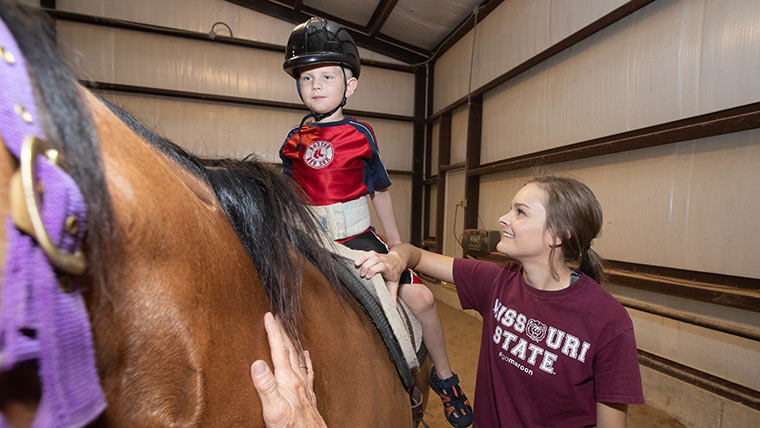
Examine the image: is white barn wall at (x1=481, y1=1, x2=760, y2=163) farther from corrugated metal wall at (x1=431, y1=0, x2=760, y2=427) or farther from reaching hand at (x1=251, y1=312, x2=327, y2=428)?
reaching hand at (x1=251, y1=312, x2=327, y2=428)

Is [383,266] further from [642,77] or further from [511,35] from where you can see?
[511,35]

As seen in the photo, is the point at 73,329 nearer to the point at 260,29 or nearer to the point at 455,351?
the point at 455,351

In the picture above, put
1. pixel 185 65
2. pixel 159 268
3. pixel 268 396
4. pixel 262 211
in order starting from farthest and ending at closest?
pixel 185 65, pixel 262 211, pixel 268 396, pixel 159 268

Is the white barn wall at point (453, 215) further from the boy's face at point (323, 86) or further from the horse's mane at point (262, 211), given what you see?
the horse's mane at point (262, 211)

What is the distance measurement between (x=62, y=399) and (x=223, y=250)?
0.24m

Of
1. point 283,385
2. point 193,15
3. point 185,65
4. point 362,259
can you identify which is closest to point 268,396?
point 283,385

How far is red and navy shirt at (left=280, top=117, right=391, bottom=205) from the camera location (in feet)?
4.46

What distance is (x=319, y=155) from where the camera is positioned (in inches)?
54.4

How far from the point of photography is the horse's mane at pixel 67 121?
279mm

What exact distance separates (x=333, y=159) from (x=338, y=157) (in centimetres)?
2

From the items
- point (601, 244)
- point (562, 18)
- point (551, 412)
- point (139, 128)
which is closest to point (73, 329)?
point (139, 128)

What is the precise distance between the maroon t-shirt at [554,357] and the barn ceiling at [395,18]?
178 inches

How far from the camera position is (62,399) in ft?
0.85

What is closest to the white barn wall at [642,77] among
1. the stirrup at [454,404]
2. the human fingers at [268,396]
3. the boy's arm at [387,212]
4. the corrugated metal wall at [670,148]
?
the corrugated metal wall at [670,148]
